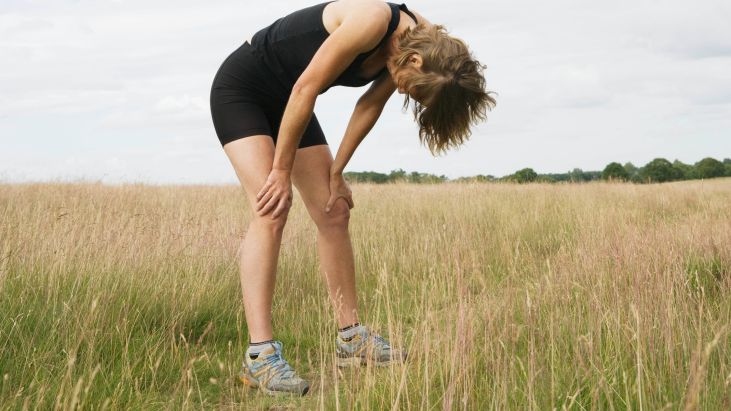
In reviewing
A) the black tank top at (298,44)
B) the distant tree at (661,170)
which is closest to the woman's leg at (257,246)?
the black tank top at (298,44)

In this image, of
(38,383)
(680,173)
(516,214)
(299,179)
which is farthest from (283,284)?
(680,173)

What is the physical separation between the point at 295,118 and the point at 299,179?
515mm

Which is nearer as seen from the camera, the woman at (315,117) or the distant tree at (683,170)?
the woman at (315,117)

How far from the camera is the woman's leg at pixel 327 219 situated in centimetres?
301

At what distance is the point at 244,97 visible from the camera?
113 inches

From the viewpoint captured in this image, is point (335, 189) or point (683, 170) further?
point (683, 170)

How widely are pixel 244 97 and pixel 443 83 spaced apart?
913 millimetres

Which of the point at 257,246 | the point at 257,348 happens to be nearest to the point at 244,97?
the point at 257,246

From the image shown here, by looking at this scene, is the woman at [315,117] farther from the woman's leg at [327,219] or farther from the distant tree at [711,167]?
the distant tree at [711,167]

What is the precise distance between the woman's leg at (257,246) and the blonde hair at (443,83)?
0.70 metres

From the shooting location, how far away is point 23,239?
404 centimetres

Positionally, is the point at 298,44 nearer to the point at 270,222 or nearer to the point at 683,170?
the point at 270,222

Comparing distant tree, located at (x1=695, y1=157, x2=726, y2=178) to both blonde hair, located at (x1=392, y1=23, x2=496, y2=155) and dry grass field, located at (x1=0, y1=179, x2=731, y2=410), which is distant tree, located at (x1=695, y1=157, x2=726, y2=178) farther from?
blonde hair, located at (x1=392, y1=23, x2=496, y2=155)

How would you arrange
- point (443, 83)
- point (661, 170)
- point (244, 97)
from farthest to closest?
point (661, 170) < point (244, 97) < point (443, 83)
